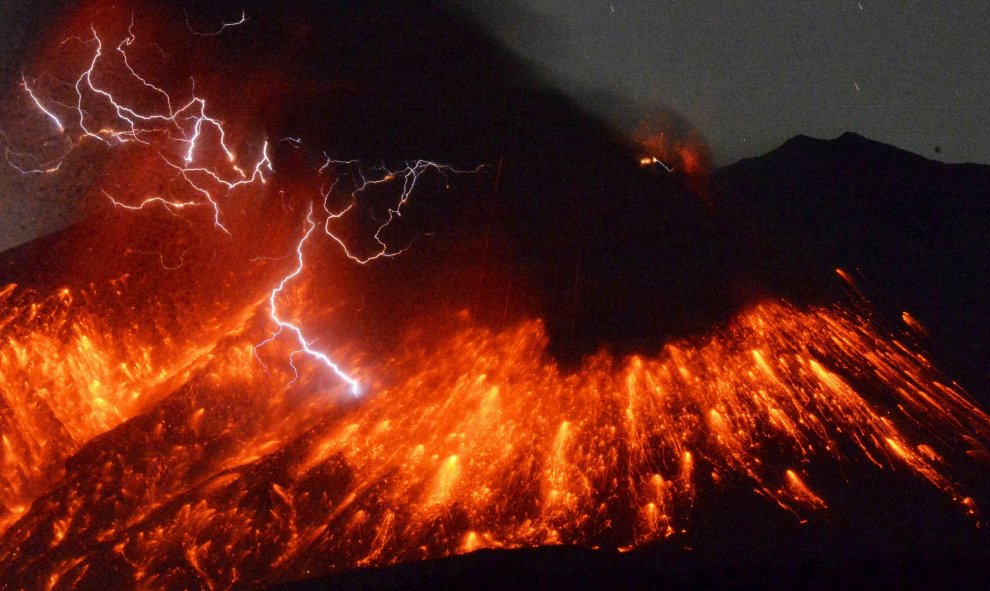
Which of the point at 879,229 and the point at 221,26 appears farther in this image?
the point at 879,229

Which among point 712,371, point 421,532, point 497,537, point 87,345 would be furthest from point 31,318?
A: point 712,371

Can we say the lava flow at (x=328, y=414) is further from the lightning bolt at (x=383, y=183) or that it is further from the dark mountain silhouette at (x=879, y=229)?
the dark mountain silhouette at (x=879, y=229)

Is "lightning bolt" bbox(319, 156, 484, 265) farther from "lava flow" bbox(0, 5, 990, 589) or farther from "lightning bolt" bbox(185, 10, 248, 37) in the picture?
"lightning bolt" bbox(185, 10, 248, 37)

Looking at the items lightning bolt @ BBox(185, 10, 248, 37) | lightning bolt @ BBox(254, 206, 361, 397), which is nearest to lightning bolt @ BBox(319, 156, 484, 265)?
lightning bolt @ BBox(254, 206, 361, 397)

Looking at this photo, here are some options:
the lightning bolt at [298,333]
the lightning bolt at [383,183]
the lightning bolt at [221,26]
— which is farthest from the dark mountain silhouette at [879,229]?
the lightning bolt at [221,26]

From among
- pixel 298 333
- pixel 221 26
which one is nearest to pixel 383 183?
pixel 298 333

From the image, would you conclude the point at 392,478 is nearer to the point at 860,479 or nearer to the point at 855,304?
the point at 860,479

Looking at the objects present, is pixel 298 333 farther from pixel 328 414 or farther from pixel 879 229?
pixel 879 229

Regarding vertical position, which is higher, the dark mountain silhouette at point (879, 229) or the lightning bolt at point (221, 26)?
the lightning bolt at point (221, 26)

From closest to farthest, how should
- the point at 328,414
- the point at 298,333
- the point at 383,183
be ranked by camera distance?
the point at 328,414, the point at 298,333, the point at 383,183
